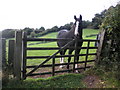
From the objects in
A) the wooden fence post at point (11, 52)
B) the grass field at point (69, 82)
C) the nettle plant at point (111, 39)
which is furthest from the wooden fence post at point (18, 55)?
the nettle plant at point (111, 39)

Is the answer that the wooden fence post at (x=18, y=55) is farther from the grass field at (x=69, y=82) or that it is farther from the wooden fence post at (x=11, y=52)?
the grass field at (x=69, y=82)

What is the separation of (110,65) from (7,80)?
12.8 feet

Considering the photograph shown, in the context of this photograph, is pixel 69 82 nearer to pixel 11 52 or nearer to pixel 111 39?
pixel 11 52

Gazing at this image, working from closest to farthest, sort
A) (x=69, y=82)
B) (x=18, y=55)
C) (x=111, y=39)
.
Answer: (x=18, y=55) → (x=69, y=82) → (x=111, y=39)

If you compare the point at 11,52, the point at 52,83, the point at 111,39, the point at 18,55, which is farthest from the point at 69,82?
the point at 111,39

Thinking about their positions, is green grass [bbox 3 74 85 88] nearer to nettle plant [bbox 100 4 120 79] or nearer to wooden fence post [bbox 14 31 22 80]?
wooden fence post [bbox 14 31 22 80]

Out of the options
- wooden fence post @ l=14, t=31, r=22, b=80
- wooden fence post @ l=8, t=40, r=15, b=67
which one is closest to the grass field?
wooden fence post @ l=14, t=31, r=22, b=80

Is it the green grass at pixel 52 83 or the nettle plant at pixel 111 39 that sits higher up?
the nettle plant at pixel 111 39

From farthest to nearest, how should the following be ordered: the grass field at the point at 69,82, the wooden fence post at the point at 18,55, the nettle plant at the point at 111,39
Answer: the nettle plant at the point at 111,39
the wooden fence post at the point at 18,55
the grass field at the point at 69,82

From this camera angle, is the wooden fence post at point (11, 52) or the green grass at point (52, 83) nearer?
the green grass at point (52, 83)

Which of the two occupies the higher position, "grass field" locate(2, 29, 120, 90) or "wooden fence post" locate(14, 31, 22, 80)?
"wooden fence post" locate(14, 31, 22, 80)

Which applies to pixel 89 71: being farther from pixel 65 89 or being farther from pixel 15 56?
pixel 15 56

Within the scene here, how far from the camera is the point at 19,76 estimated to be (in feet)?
15.3

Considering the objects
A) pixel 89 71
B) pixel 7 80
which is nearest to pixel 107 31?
pixel 89 71
